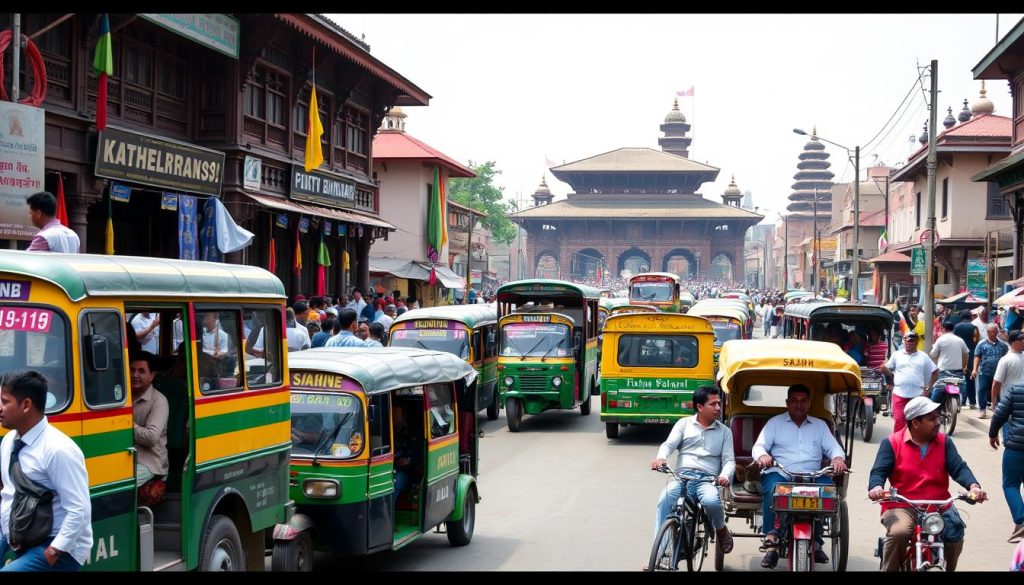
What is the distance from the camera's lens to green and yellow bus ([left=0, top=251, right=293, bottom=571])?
600 centimetres

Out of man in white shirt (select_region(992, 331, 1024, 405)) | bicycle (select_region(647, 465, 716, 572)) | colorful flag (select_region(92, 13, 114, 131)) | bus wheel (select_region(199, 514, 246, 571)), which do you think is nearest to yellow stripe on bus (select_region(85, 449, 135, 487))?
bus wheel (select_region(199, 514, 246, 571))

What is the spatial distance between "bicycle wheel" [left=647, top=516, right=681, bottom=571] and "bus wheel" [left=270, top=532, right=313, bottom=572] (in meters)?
2.36

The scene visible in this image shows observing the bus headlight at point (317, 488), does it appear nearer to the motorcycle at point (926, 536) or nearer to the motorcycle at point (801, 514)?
the motorcycle at point (801, 514)

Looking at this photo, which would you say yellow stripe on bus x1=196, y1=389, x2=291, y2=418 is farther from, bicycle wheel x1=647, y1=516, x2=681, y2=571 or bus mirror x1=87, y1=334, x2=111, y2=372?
bicycle wheel x1=647, y1=516, x2=681, y2=571

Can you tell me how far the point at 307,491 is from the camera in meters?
8.52

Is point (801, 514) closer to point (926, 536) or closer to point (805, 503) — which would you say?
point (805, 503)

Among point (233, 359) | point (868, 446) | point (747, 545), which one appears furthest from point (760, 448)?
point (868, 446)

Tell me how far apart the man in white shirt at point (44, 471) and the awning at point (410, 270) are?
34.8 metres

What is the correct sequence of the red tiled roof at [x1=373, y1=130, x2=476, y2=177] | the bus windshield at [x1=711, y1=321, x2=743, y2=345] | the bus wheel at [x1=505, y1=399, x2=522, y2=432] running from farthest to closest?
the red tiled roof at [x1=373, y1=130, x2=476, y2=177] → the bus windshield at [x1=711, y1=321, x2=743, y2=345] → the bus wheel at [x1=505, y1=399, x2=522, y2=432]

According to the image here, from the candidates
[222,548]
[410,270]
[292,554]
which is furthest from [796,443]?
[410,270]

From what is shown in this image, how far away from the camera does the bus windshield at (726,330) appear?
25.9 meters

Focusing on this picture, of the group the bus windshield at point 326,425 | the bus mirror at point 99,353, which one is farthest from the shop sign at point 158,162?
the bus mirror at point 99,353

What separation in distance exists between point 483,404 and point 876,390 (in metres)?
A: 6.34

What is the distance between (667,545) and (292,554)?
8.40ft
